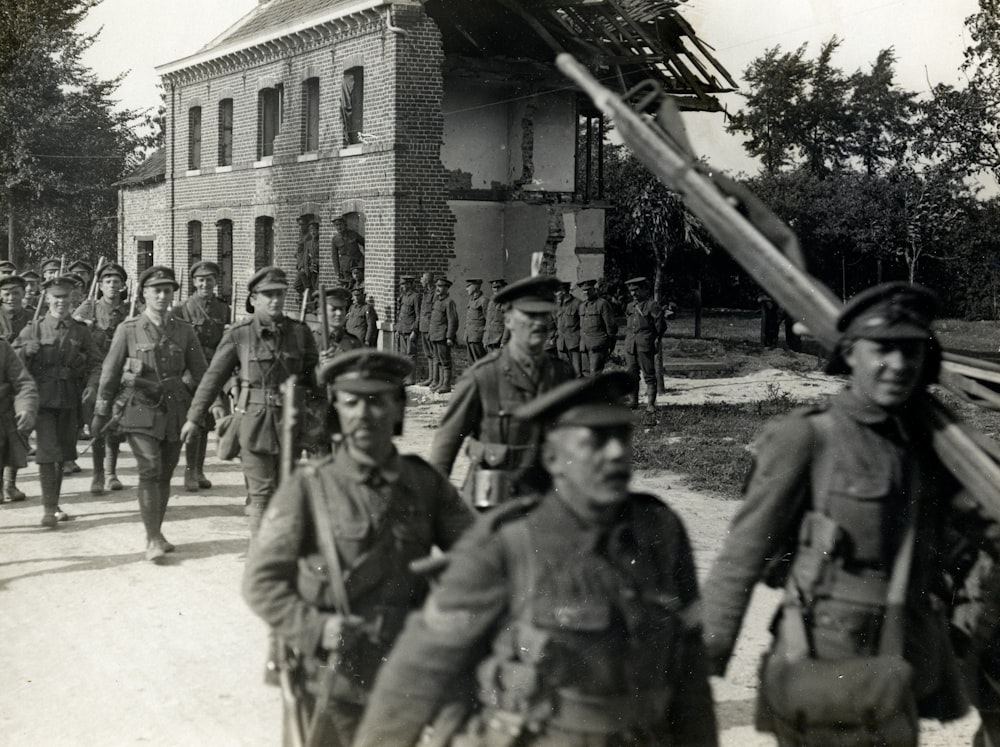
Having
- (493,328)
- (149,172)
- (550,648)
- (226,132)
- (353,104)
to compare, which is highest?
(226,132)

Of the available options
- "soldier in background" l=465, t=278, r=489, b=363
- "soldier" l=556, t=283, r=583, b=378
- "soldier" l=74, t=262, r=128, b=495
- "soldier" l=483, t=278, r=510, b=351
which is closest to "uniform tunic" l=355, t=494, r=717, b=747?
"soldier" l=74, t=262, r=128, b=495

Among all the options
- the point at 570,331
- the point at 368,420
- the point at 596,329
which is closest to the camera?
the point at 368,420

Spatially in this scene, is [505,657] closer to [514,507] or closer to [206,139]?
[514,507]

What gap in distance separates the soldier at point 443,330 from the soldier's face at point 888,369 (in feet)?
50.0

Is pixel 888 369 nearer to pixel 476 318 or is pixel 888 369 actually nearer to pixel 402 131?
pixel 476 318

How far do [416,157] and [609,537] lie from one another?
1832cm

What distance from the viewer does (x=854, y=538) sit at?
3.46 m

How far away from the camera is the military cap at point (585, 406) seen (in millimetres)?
3086

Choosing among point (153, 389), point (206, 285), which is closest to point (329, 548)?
point (153, 389)

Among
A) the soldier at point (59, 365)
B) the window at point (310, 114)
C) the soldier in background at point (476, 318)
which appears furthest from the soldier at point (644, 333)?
the window at point (310, 114)

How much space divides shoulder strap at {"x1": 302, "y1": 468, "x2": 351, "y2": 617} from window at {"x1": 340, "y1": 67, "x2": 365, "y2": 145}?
19183 millimetres

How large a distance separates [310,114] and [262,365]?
57.3 ft

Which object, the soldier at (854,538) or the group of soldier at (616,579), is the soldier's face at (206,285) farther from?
the soldier at (854,538)

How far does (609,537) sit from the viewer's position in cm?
309
